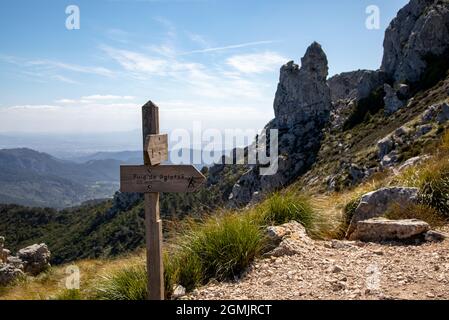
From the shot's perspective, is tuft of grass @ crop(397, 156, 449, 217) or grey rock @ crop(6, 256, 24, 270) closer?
tuft of grass @ crop(397, 156, 449, 217)

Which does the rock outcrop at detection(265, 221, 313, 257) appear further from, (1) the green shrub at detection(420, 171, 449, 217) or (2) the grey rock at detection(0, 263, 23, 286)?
(2) the grey rock at detection(0, 263, 23, 286)

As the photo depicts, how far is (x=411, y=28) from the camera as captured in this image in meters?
79.5

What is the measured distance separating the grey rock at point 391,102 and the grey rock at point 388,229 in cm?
7029

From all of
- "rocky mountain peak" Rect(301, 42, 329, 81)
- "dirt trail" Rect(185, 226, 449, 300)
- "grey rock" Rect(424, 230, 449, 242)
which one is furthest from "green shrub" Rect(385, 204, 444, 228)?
"rocky mountain peak" Rect(301, 42, 329, 81)

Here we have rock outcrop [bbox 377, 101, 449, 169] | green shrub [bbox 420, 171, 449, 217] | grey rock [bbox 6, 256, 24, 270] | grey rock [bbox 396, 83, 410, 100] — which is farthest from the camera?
grey rock [bbox 396, 83, 410, 100]

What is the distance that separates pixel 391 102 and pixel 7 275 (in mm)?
72914

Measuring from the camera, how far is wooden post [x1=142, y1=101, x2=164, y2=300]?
545cm

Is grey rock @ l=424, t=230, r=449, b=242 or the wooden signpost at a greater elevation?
the wooden signpost

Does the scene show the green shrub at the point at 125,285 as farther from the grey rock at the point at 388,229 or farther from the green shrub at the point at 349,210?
the green shrub at the point at 349,210

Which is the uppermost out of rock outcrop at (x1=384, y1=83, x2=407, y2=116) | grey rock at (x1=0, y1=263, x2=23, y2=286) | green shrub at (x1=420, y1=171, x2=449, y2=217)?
rock outcrop at (x1=384, y1=83, x2=407, y2=116)

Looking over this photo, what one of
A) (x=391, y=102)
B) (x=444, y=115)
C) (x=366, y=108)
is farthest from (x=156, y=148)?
(x=366, y=108)
